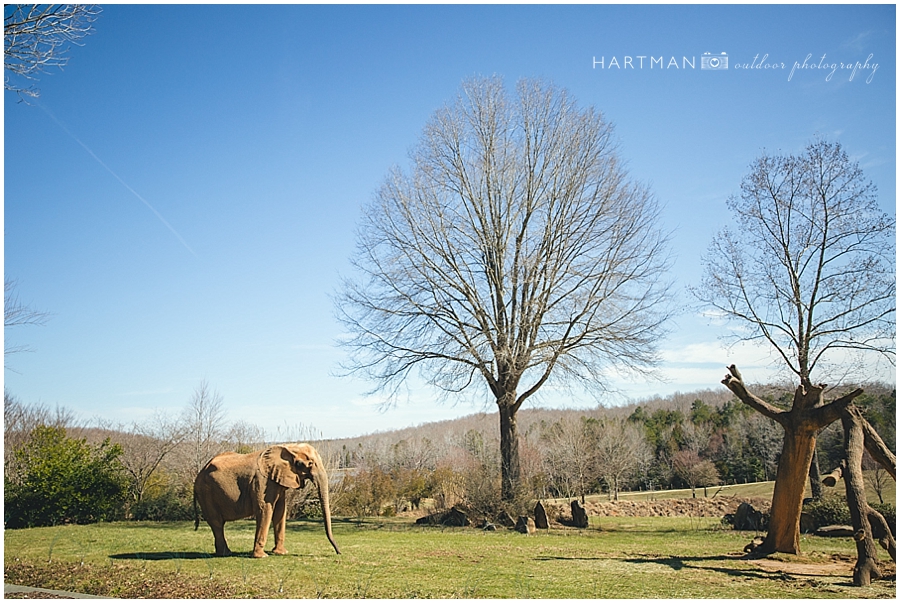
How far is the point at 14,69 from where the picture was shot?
724 cm

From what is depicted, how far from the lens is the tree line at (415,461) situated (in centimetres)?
1396

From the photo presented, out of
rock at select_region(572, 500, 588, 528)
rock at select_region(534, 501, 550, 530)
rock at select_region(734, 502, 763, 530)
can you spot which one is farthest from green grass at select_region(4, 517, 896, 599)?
rock at select_region(572, 500, 588, 528)

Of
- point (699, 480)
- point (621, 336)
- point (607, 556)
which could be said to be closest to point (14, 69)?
point (607, 556)

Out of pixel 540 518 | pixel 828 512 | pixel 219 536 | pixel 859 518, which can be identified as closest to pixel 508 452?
pixel 540 518

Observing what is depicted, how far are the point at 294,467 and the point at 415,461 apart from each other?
31.8ft

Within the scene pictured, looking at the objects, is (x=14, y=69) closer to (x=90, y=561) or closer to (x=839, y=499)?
(x=90, y=561)

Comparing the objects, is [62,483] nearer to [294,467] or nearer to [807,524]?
[294,467]

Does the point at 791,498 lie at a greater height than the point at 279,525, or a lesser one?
greater

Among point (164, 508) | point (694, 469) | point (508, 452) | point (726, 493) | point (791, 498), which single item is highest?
point (508, 452)

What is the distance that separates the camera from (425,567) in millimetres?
7980

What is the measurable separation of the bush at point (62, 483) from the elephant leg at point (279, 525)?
831cm

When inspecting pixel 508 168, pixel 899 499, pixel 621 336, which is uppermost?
pixel 508 168

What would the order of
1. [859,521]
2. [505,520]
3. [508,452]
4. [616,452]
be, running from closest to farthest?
[859,521] → [505,520] → [508,452] → [616,452]

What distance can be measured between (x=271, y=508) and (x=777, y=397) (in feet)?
38.5
